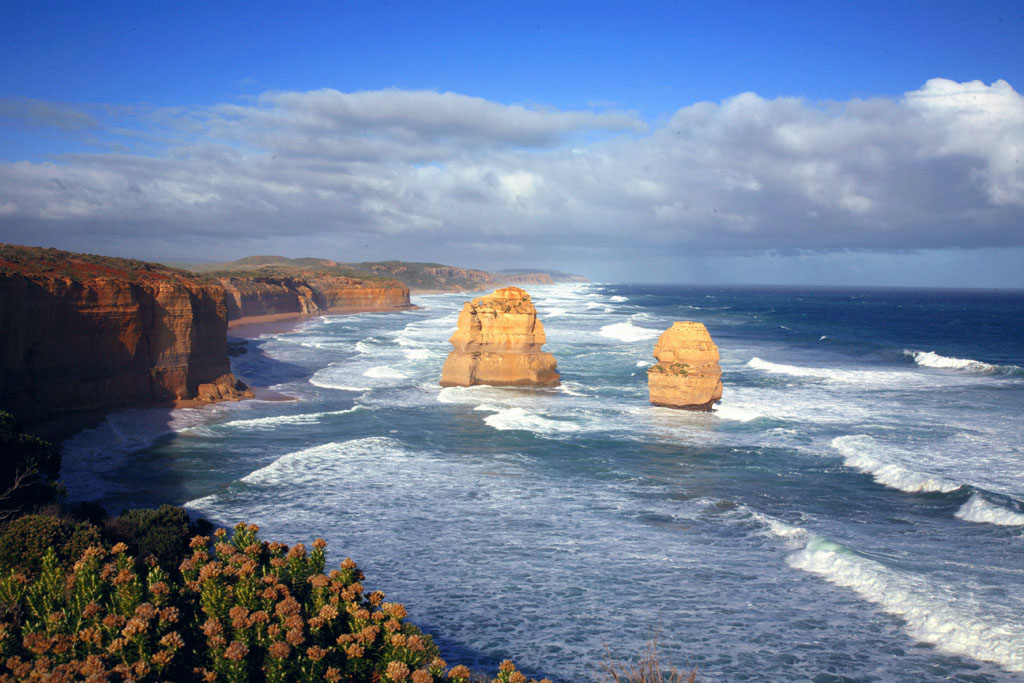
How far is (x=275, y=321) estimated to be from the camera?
80562mm

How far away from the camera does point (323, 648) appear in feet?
24.5

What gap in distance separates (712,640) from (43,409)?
23076mm

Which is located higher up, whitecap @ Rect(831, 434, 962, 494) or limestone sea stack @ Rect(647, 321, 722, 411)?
limestone sea stack @ Rect(647, 321, 722, 411)

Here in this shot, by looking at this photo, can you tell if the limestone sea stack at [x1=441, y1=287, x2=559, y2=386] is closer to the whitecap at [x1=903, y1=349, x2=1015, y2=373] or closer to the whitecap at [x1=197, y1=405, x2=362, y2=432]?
the whitecap at [x1=197, y1=405, x2=362, y2=432]

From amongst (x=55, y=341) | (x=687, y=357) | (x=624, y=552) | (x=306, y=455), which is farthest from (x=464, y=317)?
(x=624, y=552)

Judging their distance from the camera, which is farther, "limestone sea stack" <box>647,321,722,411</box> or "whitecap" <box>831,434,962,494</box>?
"limestone sea stack" <box>647,321,722,411</box>

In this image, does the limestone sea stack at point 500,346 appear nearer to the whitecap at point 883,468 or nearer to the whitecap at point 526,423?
the whitecap at point 526,423

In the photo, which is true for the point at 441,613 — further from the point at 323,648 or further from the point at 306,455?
the point at 306,455

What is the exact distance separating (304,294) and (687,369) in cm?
7673

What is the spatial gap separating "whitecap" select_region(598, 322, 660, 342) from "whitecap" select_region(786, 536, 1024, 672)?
1814 inches

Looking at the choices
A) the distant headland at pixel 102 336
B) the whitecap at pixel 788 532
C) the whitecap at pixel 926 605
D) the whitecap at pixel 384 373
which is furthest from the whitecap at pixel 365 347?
the whitecap at pixel 926 605

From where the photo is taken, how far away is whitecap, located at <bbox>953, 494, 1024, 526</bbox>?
1644cm

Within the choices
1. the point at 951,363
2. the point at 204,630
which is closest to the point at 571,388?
the point at 204,630

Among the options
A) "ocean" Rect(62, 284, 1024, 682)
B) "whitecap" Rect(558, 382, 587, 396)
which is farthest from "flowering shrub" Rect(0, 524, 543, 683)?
"whitecap" Rect(558, 382, 587, 396)
